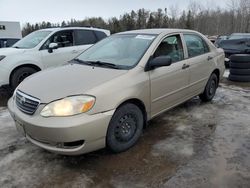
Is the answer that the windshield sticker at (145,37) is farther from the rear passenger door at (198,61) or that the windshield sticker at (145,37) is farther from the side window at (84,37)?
the side window at (84,37)

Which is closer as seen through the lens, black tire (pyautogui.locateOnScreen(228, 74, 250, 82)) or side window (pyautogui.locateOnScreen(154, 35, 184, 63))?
side window (pyautogui.locateOnScreen(154, 35, 184, 63))

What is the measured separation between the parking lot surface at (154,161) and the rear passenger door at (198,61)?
0.77 m

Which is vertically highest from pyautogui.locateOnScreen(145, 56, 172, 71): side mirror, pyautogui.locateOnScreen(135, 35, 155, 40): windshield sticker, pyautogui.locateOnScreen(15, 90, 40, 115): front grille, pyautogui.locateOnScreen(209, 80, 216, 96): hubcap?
pyautogui.locateOnScreen(135, 35, 155, 40): windshield sticker

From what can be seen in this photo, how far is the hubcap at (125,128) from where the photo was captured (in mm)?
3307

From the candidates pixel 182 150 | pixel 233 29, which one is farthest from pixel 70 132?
pixel 233 29

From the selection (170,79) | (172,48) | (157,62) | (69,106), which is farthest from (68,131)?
(172,48)

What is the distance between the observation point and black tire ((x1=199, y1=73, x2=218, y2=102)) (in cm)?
544

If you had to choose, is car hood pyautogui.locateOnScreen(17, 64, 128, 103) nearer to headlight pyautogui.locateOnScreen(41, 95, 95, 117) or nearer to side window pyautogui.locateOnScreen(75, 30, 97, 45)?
headlight pyautogui.locateOnScreen(41, 95, 95, 117)

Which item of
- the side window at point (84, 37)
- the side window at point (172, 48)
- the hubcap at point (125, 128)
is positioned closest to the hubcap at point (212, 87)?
the side window at point (172, 48)

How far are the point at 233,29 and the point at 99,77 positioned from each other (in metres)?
39.0

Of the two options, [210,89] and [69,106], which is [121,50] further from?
[210,89]

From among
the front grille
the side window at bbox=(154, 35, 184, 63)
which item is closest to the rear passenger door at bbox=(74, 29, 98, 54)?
the side window at bbox=(154, 35, 184, 63)

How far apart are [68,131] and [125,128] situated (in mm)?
882

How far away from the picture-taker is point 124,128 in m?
3.40
